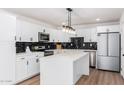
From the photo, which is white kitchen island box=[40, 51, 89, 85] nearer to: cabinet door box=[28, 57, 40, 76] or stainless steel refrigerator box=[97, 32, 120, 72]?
cabinet door box=[28, 57, 40, 76]

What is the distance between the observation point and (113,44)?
4773 millimetres


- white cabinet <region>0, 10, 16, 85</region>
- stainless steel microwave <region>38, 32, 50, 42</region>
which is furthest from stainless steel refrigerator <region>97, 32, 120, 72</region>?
white cabinet <region>0, 10, 16, 85</region>

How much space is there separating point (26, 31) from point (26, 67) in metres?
1.32

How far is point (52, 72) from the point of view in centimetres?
295

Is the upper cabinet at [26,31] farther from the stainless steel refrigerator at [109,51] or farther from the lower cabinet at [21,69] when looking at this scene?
the stainless steel refrigerator at [109,51]

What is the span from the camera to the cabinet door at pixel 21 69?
3.41 meters

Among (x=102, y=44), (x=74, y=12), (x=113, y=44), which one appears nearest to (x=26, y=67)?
(x=74, y=12)

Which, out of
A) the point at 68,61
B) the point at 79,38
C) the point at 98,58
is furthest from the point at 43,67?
→ the point at 79,38

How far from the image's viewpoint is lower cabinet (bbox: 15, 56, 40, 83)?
3.45 meters

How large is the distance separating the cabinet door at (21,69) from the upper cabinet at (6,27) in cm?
77

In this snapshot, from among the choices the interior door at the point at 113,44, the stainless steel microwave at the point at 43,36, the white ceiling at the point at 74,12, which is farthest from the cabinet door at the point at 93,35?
the stainless steel microwave at the point at 43,36
